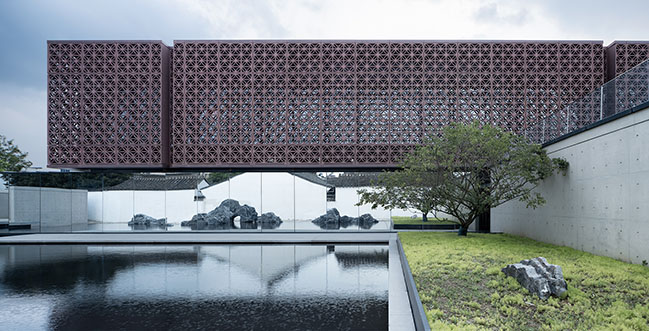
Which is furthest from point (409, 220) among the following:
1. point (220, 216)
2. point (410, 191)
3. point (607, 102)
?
point (607, 102)

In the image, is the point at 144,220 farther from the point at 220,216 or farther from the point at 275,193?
the point at 275,193

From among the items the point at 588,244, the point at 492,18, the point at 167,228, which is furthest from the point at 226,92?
the point at 492,18

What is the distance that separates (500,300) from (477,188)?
320 inches

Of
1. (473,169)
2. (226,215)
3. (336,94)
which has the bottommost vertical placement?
(226,215)

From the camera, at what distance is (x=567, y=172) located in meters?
11.1

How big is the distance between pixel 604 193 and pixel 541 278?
4.87 metres

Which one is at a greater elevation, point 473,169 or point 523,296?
point 473,169

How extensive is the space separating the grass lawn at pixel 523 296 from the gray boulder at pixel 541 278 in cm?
11

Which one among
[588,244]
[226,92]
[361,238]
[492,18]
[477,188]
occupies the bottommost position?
[361,238]

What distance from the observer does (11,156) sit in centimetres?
3184

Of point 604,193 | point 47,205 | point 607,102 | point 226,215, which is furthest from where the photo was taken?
point 47,205

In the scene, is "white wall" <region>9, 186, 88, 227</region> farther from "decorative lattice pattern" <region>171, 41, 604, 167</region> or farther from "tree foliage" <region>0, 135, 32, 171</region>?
"tree foliage" <region>0, 135, 32, 171</region>

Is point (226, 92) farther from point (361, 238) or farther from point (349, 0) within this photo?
point (349, 0)

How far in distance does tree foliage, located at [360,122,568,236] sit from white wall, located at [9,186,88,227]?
1488 cm
